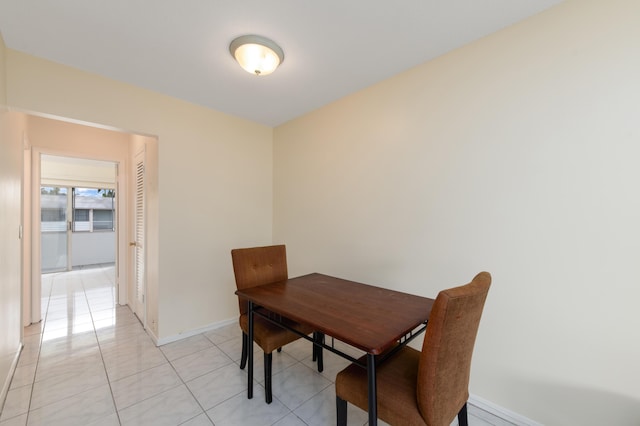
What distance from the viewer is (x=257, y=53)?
173 centimetres

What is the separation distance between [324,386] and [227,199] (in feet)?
6.98

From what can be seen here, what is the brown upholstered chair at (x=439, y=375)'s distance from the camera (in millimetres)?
968

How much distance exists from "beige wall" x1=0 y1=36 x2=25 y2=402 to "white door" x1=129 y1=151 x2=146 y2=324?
0.92 metres

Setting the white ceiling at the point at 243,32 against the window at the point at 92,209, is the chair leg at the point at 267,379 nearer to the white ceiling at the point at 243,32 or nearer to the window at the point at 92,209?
the white ceiling at the point at 243,32

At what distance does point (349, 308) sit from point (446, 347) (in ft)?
1.87

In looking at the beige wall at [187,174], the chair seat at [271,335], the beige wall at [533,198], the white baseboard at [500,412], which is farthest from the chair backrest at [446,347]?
the beige wall at [187,174]

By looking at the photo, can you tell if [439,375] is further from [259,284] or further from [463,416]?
[259,284]

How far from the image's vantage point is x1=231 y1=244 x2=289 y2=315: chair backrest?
1982mm

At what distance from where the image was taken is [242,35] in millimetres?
1664

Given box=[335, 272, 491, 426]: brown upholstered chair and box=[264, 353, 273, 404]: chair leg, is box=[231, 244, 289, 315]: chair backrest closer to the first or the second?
box=[264, 353, 273, 404]: chair leg

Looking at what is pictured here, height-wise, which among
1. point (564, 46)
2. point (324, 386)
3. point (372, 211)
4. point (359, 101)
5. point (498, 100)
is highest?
point (359, 101)

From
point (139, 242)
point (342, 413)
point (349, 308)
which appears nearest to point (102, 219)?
point (139, 242)

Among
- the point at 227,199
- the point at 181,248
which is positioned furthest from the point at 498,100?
the point at 181,248

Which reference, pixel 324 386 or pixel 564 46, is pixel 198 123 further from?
pixel 564 46
